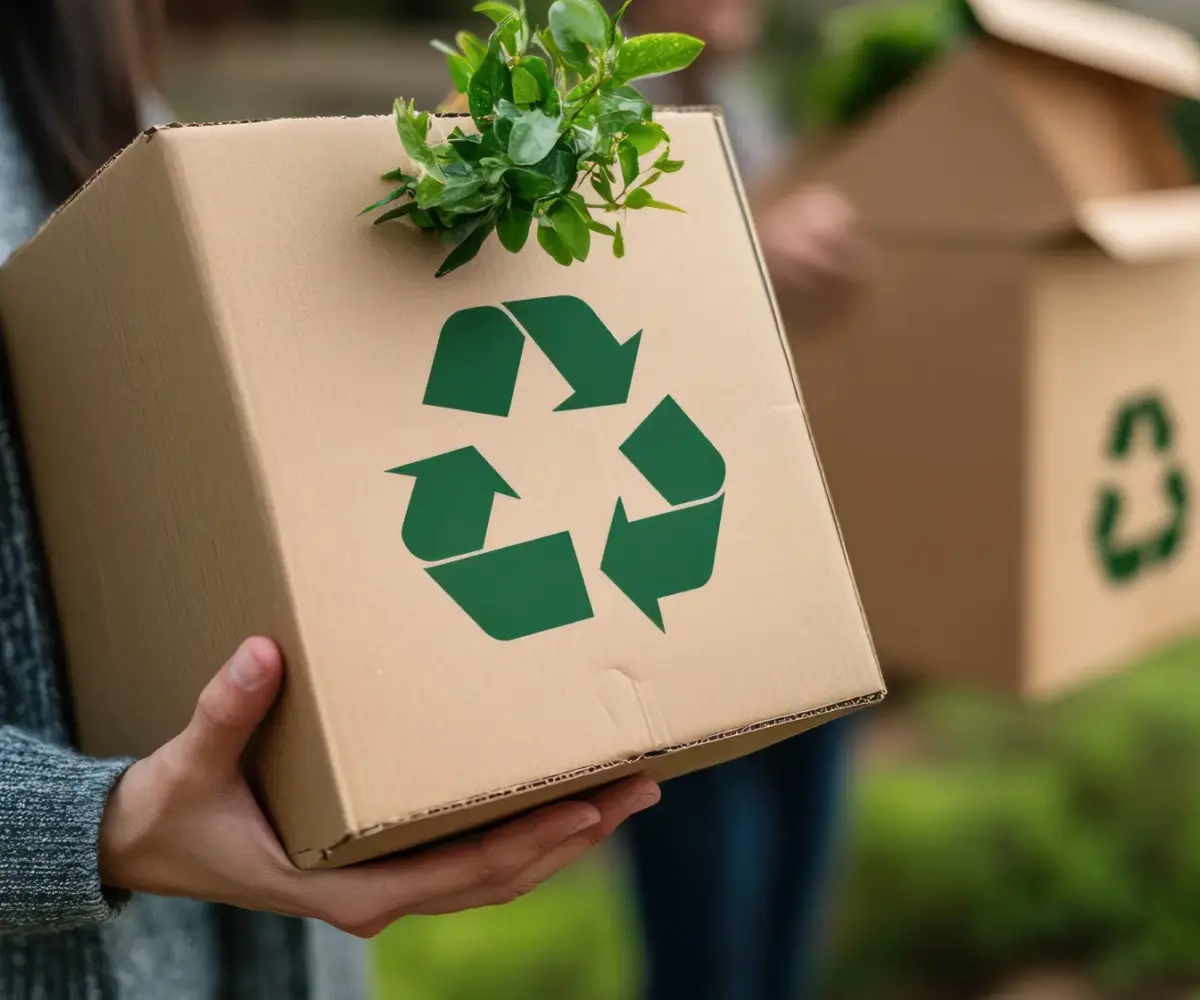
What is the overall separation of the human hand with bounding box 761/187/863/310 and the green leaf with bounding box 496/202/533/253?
0.55 meters

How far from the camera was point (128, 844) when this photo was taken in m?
0.53

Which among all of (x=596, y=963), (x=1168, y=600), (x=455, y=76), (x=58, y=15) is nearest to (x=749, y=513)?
(x=455, y=76)

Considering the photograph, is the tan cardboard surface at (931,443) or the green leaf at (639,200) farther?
the tan cardboard surface at (931,443)

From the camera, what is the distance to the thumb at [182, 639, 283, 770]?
0.48 metres

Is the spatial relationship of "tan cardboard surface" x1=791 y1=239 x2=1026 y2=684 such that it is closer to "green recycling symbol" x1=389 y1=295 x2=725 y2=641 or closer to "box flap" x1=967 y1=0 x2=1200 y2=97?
"box flap" x1=967 y1=0 x2=1200 y2=97

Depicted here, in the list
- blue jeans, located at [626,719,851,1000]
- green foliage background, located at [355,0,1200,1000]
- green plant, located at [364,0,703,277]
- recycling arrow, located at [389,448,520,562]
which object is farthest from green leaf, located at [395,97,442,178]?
green foliage background, located at [355,0,1200,1000]

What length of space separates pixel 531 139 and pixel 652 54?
0.21ft

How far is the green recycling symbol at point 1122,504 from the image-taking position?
104 cm

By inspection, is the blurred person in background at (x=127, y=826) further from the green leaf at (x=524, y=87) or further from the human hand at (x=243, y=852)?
the green leaf at (x=524, y=87)

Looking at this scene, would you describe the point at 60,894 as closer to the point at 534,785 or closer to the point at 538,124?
the point at 534,785

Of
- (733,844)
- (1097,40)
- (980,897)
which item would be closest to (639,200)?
(1097,40)

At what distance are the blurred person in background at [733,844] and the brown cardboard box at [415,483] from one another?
2.01ft

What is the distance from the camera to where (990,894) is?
1773 millimetres

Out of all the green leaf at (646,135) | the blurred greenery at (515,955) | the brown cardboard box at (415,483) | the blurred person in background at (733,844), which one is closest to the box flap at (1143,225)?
the blurred person in background at (733,844)
